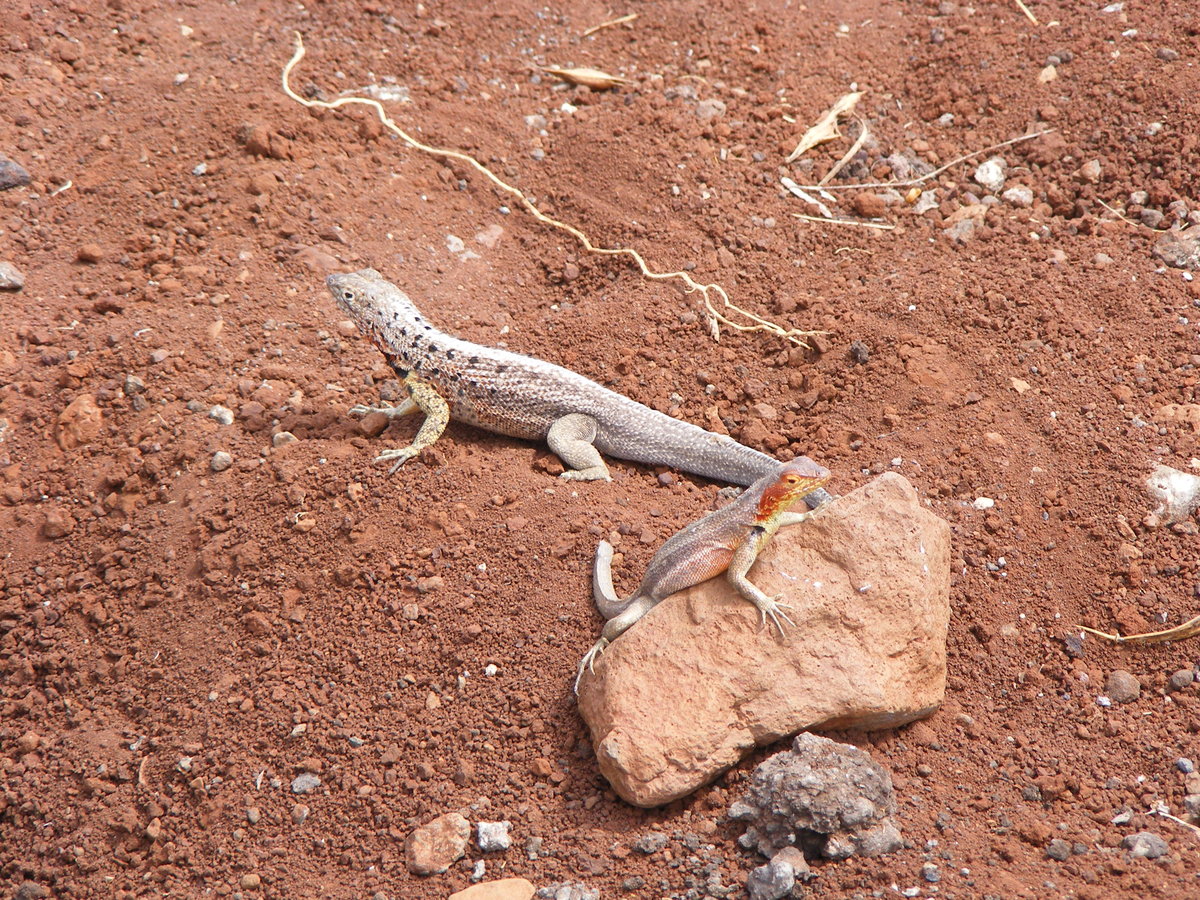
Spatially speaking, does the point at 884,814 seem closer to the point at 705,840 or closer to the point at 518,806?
the point at 705,840

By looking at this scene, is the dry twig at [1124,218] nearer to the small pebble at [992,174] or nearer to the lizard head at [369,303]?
the small pebble at [992,174]

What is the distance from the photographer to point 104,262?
7617mm

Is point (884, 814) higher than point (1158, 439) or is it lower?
lower

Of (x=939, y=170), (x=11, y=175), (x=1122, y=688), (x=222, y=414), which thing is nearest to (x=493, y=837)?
(x=1122, y=688)

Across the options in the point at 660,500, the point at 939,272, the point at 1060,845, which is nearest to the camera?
the point at 1060,845

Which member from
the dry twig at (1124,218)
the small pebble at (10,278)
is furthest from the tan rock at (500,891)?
the dry twig at (1124,218)

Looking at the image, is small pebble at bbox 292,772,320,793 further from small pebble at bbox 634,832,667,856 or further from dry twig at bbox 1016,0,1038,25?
dry twig at bbox 1016,0,1038,25

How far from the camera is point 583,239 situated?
8047 millimetres

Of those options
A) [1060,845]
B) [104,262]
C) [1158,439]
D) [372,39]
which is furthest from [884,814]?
[372,39]

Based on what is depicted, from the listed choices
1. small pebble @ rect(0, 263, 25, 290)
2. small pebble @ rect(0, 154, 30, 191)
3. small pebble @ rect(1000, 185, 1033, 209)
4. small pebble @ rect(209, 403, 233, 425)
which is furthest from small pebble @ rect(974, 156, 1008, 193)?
small pebble @ rect(0, 154, 30, 191)

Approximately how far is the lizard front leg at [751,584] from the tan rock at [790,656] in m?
0.05

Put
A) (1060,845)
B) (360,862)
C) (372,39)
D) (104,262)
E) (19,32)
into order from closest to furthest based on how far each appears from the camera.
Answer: (1060,845) → (360,862) → (104,262) → (19,32) → (372,39)

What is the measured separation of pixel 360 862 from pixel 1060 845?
3142mm

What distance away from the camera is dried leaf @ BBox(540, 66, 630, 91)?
371 inches
